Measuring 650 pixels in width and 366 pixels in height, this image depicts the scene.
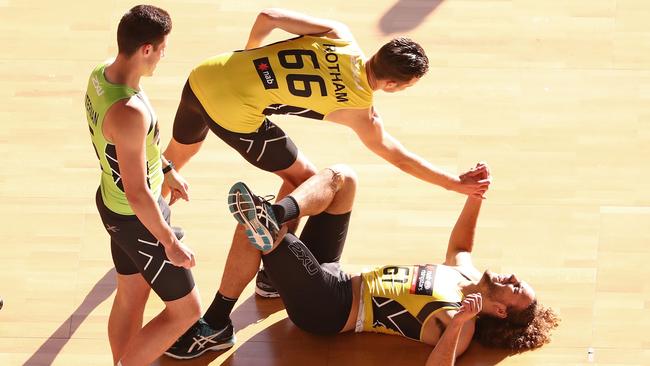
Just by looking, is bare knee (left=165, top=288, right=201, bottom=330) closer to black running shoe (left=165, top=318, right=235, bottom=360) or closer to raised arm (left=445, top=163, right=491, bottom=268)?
black running shoe (left=165, top=318, right=235, bottom=360)

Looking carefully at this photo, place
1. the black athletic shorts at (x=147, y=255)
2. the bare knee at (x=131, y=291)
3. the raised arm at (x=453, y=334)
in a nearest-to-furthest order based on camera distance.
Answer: the black athletic shorts at (x=147, y=255) < the raised arm at (x=453, y=334) < the bare knee at (x=131, y=291)

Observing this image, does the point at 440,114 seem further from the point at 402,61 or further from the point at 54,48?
the point at 54,48

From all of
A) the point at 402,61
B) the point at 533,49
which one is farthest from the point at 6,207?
the point at 533,49

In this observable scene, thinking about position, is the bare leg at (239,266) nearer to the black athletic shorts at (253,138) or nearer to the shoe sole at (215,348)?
the shoe sole at (215,348)

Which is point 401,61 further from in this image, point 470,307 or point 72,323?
point 72,323

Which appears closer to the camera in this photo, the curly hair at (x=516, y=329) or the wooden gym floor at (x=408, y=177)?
the curly hair at (x=516, y=329)

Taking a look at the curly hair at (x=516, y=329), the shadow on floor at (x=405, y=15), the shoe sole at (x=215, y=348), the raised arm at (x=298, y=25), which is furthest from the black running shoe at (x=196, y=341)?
the shadow on floor at (x=405, y=15)

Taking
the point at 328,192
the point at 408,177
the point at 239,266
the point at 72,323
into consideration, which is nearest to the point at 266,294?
the point at 239,266

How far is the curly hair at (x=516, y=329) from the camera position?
4.23 m

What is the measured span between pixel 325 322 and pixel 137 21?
62.2 inches

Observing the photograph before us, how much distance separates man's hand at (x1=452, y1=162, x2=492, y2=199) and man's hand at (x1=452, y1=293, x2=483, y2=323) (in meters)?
0.54

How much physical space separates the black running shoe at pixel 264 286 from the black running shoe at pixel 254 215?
0.53 metres

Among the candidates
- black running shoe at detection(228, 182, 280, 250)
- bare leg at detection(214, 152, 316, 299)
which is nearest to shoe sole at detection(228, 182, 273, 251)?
black running shoe at detection(228, 182, 280, 250)

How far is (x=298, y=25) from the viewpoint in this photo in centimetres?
412
